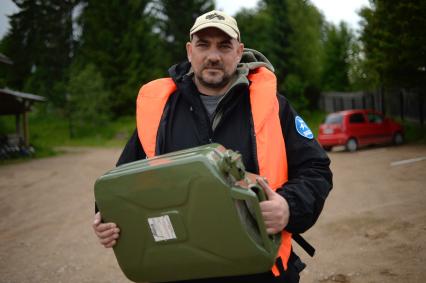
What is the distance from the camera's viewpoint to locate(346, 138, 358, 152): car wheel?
15952 millimetres

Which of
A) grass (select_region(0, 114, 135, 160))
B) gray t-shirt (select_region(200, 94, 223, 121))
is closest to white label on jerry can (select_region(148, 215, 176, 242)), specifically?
gray t-shirt (select_region(200, 94, 223, 121))

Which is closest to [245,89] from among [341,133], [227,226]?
[227,226]

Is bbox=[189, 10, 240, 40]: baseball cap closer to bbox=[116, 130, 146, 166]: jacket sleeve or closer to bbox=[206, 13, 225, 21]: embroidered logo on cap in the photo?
bbox=[206, 13, 225, 21]: embroidered logo on cap

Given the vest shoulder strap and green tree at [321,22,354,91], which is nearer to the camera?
the vest shoulder strap

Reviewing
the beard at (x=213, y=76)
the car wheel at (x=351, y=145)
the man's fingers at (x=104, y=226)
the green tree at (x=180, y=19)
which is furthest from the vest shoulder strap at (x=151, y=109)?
the green tree at (x=180, y=19)

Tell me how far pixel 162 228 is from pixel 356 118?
51.9ft

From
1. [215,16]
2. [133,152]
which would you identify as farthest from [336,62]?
[133,152]

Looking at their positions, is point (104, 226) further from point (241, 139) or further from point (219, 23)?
point (219, 23)

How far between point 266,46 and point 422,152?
21.5m

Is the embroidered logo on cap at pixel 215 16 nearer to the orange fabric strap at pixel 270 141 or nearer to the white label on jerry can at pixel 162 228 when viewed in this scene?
the orange fabric strap at pixel 270 141

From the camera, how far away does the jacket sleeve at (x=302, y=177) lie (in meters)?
2.11

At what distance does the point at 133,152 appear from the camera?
Answer: 2467 mm

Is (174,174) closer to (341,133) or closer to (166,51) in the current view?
(341,133)

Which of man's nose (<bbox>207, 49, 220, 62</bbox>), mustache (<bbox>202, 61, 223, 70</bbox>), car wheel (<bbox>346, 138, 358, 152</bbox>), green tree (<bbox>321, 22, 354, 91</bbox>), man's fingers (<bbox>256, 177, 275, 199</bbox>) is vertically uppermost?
green tree (<bbox>321, 22, 354, 91</bbox>)
